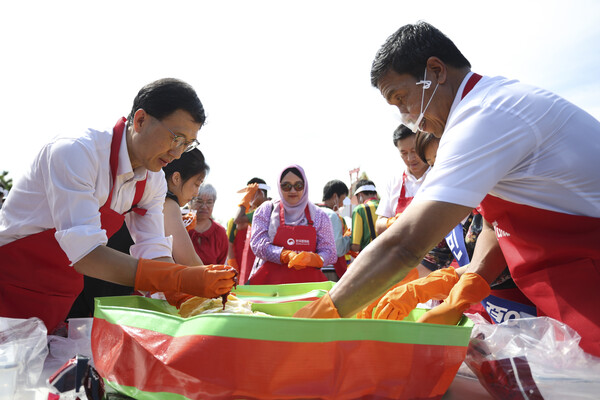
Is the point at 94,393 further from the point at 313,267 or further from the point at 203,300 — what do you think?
the point at 313,267

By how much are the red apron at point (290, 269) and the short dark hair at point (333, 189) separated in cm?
293

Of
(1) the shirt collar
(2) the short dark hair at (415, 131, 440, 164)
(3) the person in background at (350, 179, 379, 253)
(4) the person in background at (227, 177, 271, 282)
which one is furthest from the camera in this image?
(4) the person in background at (227, 177, 271, 282)

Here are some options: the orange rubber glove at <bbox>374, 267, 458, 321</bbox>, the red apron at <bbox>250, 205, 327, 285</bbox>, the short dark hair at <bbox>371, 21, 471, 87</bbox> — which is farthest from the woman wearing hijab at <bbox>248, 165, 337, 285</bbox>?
the short dark hair at <bbox>371, 21, 471, 87</bbox>

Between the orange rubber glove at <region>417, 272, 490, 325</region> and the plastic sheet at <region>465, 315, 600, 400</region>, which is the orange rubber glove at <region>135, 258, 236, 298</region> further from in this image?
the plastic sheet at <region>465, 315, 600, 400</region>

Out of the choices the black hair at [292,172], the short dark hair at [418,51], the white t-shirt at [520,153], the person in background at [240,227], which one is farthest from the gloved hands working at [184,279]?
the person in background at [240,227]

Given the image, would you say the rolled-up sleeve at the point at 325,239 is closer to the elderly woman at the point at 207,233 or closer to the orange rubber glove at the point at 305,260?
the orange rubber glove at the point at 305,260

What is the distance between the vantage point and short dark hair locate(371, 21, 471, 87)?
167 centimetres

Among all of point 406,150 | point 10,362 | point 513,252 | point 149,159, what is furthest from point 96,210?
point 406,150

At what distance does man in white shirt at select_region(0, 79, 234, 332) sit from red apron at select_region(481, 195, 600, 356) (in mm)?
1082

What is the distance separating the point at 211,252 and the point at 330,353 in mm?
3714

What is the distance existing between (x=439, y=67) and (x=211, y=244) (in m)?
3.46

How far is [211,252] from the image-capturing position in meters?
4.57

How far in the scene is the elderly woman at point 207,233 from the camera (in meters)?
4.56

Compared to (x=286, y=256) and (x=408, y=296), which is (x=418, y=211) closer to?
(x=408, y=296)
